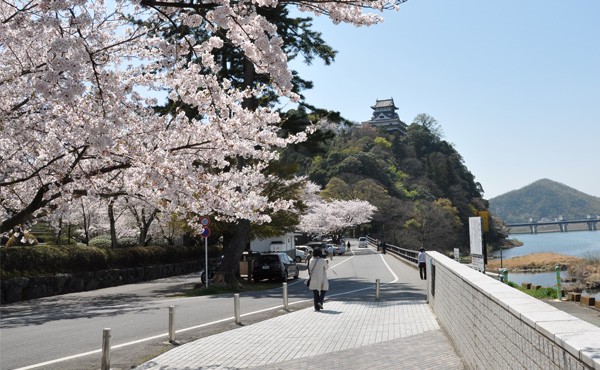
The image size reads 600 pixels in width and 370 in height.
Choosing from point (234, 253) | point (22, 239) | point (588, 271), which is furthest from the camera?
point (588, 271)

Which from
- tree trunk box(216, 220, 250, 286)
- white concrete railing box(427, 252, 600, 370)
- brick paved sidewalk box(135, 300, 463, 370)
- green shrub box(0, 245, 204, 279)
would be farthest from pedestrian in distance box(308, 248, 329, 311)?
green shrub box(0, 245, 204, 279)

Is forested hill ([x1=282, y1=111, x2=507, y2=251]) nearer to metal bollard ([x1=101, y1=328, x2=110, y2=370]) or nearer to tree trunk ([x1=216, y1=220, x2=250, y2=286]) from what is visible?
tree trunk ([x1=216, y1=220, x2=250, y2=286])

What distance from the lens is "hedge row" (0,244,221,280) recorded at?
20375 mm

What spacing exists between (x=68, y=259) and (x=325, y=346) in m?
18.8

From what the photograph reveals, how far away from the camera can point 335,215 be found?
81312mm

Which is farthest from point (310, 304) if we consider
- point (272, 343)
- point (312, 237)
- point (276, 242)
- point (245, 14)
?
point (312, 237)

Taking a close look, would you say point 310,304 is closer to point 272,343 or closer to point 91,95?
point 272,343

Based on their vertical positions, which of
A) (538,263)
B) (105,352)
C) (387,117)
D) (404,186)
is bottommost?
(538,263)

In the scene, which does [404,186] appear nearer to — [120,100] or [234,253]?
[234,253]

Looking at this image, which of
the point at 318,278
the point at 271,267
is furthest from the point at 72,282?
the point at 318,278

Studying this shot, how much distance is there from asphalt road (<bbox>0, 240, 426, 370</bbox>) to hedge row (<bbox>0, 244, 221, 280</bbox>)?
1651 mm

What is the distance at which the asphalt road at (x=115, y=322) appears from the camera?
8727mm

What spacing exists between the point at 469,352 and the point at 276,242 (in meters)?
35.8

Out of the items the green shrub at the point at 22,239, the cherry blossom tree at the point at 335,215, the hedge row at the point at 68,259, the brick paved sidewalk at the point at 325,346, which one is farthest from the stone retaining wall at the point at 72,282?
the cherry blossom tree at the point at 335,215
